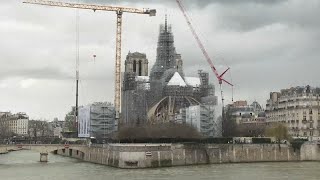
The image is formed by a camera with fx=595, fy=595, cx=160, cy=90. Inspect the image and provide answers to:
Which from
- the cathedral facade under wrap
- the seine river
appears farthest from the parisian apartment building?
the seine river

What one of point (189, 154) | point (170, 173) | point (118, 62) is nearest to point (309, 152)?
point (189, 154)

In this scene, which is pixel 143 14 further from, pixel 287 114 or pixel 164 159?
pixel 164 159

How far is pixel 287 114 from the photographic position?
12044 centimetres

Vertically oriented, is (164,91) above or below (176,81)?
below

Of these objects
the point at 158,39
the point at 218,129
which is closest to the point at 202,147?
the point at 218,129

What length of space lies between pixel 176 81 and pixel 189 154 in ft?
210

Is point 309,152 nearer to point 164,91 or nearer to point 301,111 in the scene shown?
point 301,111

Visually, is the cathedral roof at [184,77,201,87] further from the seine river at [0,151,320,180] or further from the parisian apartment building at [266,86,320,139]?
the seine river at [0,151,320,180]

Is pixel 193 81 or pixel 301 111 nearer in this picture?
pixel 301 111

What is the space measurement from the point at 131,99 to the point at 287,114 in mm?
36572

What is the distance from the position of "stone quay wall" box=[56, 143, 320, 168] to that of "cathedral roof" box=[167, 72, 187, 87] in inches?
1989

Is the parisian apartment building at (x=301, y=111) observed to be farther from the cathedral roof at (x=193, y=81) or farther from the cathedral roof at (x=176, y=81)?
the cathedral roof at (x=193, y=81)

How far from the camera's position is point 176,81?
139500 mm

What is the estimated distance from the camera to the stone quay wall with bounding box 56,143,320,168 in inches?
2778
